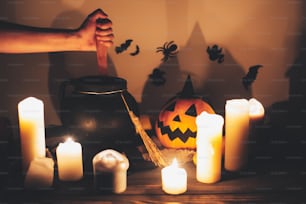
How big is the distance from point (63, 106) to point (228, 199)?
588mm

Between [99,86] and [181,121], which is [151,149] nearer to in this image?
[181,121]

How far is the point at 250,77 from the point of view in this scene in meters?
1.50

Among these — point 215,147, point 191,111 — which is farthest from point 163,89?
point 215,147

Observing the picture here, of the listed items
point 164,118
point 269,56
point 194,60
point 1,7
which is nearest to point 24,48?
point 1,7

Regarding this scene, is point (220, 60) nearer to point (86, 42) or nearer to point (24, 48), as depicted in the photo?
point (86, 42)

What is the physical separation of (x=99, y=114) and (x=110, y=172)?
209 millimetres

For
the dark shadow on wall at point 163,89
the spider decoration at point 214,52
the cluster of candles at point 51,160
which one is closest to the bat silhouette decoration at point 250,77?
the spider decoration at point 214,52

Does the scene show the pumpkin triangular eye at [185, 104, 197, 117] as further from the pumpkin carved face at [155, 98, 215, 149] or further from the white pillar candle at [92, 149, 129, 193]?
the white pillar candle at [92, 149, 129, 193]

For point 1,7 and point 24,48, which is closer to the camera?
point 24,48

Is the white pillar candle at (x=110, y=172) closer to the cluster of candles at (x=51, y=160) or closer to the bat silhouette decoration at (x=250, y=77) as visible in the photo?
the cluster of candles at (x=51, y=160)

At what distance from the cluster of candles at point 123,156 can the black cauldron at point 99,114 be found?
3.3 inches

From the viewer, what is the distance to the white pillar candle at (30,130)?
42.6 inches

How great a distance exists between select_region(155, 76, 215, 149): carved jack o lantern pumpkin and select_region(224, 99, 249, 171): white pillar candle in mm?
164

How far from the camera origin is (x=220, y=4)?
1.44 meters
